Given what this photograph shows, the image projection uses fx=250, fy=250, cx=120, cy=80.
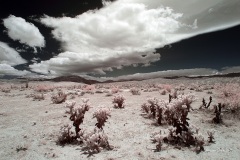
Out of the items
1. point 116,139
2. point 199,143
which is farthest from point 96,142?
point 199,143

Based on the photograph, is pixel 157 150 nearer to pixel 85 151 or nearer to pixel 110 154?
pixel 110 154

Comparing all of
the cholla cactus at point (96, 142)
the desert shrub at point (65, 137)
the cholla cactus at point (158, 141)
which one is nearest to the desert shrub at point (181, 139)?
the cholla cactus at point (158, 141)

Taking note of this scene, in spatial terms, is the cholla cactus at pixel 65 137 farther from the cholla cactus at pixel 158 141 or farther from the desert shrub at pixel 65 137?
the cholla cactus at pixel 158 141

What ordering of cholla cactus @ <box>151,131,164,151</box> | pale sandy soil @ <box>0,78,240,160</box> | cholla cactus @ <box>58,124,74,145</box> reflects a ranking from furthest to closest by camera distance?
cholla cactus @ <box>58,124,74,145</box> → cholla cactus @ <box>151,131,164,151</box> → pale sandy soil @ <box>0,78,240,160</box>

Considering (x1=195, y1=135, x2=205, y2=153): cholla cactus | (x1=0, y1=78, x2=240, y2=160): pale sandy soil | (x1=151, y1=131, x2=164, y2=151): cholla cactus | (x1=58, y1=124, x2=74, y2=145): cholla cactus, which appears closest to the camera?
(x1=0, y1=78, x2=240, y2=160): pale sandy soil

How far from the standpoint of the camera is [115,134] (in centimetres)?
990

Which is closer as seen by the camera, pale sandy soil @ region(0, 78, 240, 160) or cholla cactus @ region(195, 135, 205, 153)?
pale sandy soil @ region(0, 78, 240, 160)

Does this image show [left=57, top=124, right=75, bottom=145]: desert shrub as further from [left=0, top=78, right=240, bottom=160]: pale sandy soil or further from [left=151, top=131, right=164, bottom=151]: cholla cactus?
[left=151, top=131, right=164, bottom=151]: cholla cactus

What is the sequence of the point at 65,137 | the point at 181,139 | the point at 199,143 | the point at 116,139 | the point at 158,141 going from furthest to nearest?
1. the point at 116,139
2. the point at 65,137
3. the point at 181,139
4. the point at 158,141
5. the point at 199,143

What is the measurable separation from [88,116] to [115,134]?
3.82 metres

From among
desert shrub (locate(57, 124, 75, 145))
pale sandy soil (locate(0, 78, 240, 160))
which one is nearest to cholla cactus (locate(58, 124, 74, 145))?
desert shrub (locate(57, 124, 75, 145))

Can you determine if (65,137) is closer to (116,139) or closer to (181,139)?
(116,139)

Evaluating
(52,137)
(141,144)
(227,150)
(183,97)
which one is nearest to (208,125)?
(183,97)

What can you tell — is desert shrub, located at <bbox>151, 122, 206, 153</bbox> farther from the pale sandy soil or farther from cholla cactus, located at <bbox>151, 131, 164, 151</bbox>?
the pale sandy soil
